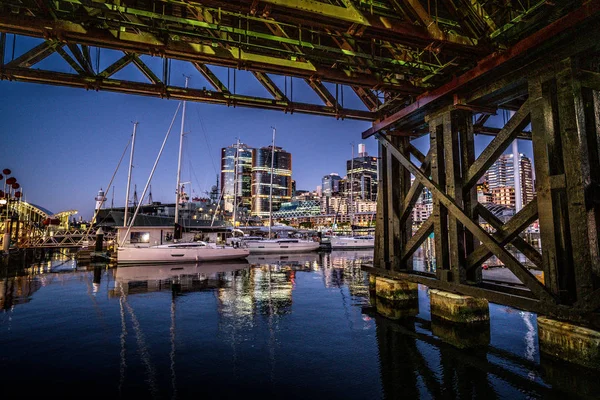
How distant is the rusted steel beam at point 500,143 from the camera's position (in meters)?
6.00

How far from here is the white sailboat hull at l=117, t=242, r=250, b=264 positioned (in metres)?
24.8

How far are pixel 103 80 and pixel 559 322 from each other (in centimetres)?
1080

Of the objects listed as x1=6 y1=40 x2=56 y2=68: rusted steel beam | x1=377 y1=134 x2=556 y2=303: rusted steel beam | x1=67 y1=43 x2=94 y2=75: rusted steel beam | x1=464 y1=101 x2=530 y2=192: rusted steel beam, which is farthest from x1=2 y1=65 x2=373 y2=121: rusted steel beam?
x1=464 y1=101 x2=530 y2=192: rusted steel beam

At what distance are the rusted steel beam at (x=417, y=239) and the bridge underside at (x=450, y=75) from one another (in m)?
0.04

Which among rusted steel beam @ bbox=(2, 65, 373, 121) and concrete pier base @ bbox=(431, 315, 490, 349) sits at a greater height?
rusted steel beam @ bbox=(2, 65, 373, 121)

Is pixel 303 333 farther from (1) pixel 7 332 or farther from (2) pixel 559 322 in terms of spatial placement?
(1) pixel 7 332

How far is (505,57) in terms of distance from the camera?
6066mm

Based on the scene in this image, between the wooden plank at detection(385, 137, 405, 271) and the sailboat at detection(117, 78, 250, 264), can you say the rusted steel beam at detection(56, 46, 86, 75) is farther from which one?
the sailboat at detection(117, 78, 250, 264)

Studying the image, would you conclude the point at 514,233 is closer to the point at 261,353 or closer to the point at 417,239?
the point at 417,239

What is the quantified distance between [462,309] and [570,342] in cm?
224

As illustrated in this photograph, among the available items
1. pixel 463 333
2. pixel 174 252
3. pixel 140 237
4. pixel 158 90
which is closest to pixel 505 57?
pixel 463 333

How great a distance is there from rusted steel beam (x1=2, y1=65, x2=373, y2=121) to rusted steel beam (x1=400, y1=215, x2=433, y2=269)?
4.10 meters

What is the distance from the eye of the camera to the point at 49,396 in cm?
468

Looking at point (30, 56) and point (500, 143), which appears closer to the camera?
point (500, 143)
